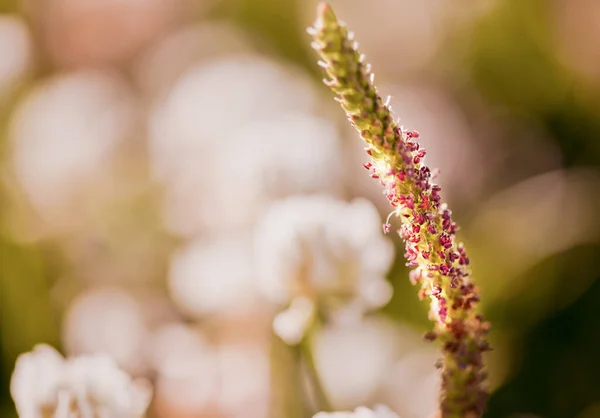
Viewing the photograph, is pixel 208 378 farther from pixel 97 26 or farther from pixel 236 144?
pixel 97 26

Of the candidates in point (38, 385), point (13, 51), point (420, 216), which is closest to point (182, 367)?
point (38, 385)

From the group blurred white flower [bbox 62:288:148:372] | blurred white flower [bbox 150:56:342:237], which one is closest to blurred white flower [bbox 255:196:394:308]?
blurred white flower [bbox 150:56:342:237]

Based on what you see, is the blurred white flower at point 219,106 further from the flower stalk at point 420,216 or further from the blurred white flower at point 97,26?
the flower stalk at point 420,216

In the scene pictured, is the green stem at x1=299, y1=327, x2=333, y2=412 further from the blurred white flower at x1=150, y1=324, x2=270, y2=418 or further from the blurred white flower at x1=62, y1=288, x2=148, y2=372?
the blurred white flower at x1=62, y1=288, x2=148, y2=372

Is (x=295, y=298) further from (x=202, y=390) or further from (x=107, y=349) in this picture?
(x=107, y=349)

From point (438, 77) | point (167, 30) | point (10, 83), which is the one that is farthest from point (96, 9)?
point (438, 77)
